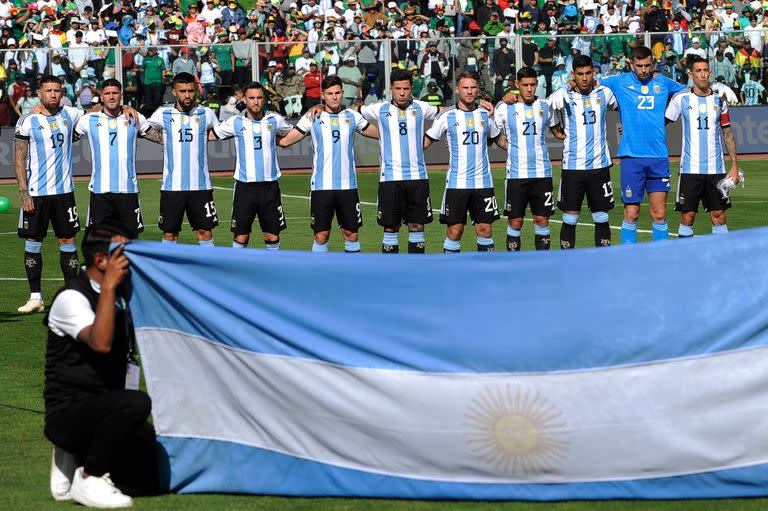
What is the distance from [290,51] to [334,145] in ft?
50.9

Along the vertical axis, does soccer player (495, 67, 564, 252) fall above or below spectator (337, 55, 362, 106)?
below

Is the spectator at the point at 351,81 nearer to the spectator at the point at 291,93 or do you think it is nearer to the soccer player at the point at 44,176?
the spectator at the point at 291,93

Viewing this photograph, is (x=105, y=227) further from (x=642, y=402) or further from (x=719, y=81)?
(x=719, y=81)

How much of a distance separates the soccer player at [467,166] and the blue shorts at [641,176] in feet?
5.35

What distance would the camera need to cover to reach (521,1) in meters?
34.5

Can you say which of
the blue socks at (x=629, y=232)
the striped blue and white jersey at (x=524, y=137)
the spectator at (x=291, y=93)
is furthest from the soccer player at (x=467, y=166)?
the spectator at (x=291, y=93)

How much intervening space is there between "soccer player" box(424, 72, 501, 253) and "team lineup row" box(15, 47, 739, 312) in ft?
0.04

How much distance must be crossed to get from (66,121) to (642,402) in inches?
325

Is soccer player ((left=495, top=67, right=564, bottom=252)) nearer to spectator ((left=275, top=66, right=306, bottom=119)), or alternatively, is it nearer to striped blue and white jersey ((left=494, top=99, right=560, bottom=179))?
striped blue and white jersey ((left=494, top=99, right=560, bottom=179))

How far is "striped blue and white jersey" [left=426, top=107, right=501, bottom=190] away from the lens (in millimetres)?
13320

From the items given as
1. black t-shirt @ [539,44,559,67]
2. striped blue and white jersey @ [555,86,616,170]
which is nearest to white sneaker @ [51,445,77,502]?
striped blue and white jersey @ [555,86,616,170]

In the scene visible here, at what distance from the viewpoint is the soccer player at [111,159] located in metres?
12.9

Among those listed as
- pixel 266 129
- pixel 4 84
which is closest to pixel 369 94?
pixel 4 84

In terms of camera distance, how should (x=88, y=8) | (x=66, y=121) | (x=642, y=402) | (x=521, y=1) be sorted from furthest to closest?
(x=521, y=1)
(x=88, y=8)
(x=66, y=121)
(x=642, y=402)
